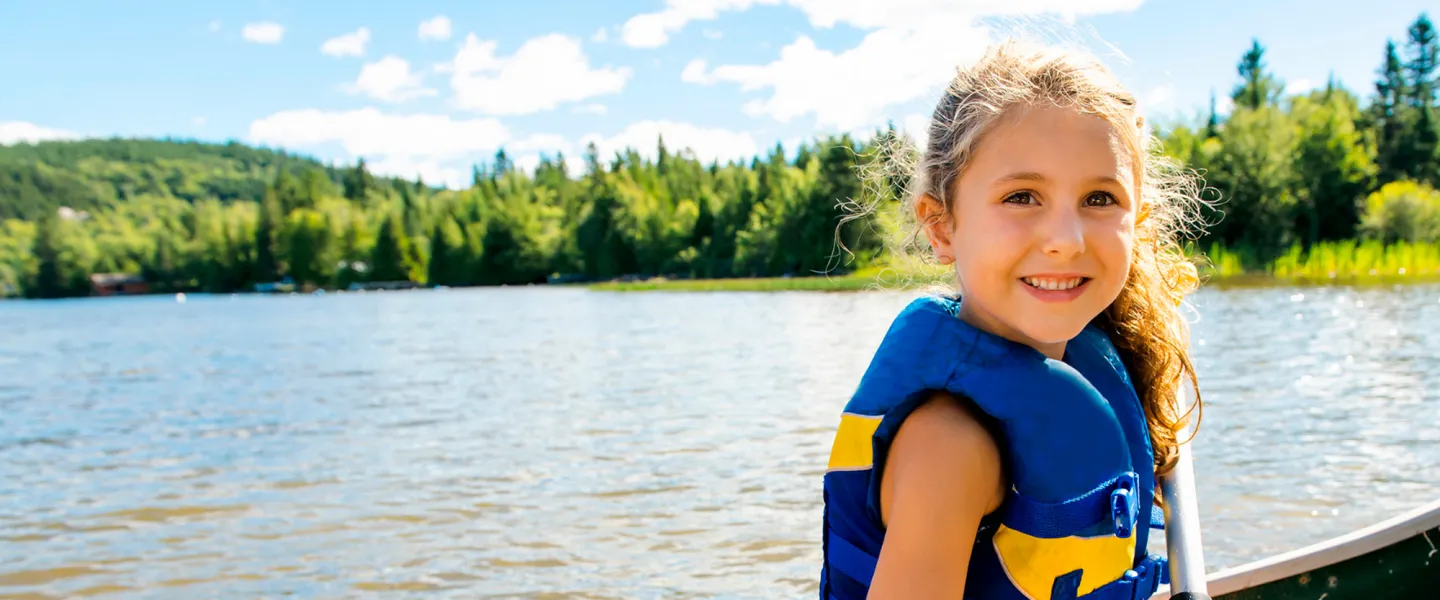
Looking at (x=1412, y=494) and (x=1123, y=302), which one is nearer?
(x=1123, y=302)

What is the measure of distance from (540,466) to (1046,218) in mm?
7739

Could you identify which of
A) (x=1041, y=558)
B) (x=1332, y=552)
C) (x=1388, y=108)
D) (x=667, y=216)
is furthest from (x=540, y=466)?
(x=667, y=216)

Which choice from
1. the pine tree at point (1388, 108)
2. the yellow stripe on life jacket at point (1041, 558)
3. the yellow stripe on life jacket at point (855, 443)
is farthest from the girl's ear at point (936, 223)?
the pine tree at point (1388, 108)

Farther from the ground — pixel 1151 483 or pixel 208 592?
pixel 1151 483

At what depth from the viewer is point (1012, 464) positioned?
4.73ft

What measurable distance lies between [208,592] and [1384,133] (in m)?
67.2

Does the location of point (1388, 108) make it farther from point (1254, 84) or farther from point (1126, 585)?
point (1126, 585)

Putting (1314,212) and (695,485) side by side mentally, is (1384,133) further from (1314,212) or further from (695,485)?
(695,485)

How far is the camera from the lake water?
6086 mm

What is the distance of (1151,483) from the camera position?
5.67 feet

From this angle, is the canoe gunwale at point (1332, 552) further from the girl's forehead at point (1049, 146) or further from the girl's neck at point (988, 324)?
the girl's forehead at point (1049, 146)

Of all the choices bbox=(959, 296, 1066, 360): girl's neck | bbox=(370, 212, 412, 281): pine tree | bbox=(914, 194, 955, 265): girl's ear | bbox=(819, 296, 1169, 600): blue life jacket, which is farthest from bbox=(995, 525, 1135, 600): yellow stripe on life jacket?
bbox=(370, 212, 412, 281): pine tree

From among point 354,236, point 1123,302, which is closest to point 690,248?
point 354,236

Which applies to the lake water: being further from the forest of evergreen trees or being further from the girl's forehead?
the forest of evergreen trees
